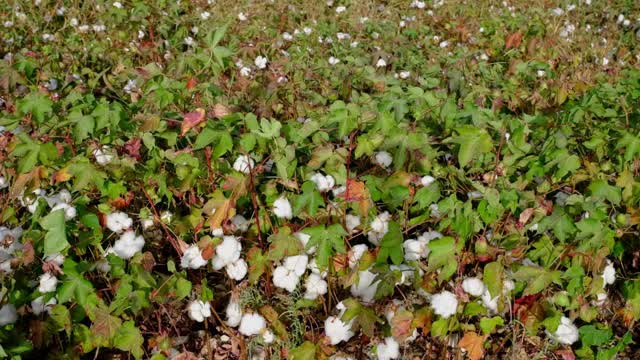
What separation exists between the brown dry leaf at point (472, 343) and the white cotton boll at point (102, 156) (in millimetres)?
1390

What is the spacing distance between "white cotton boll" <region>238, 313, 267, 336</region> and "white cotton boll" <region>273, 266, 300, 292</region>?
0.15m

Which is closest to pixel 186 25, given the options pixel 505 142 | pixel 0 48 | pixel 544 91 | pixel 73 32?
pixel 73 32

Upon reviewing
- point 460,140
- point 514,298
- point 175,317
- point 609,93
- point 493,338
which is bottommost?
point 493,338

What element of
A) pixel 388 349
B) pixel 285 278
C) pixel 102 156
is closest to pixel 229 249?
pixel 285 278

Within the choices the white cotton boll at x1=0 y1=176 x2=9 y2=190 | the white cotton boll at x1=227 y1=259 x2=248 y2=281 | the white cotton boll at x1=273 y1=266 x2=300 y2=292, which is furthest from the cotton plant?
the white cotton boll at x1=0 y1=176 x2=9 y2=190

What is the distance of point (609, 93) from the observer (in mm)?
2639

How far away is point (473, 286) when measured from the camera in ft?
6.54

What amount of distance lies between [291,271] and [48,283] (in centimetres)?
77

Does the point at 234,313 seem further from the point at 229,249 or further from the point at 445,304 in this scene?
the point at 445,304

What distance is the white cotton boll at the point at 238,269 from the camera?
207 centimetres

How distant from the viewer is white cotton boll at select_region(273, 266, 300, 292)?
2043 mm

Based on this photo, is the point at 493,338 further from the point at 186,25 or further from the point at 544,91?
the point at 186,25

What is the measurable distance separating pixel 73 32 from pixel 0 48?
0.58 meters

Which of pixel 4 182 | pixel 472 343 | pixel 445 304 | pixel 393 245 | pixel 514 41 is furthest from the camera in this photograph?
pixel 514 41
